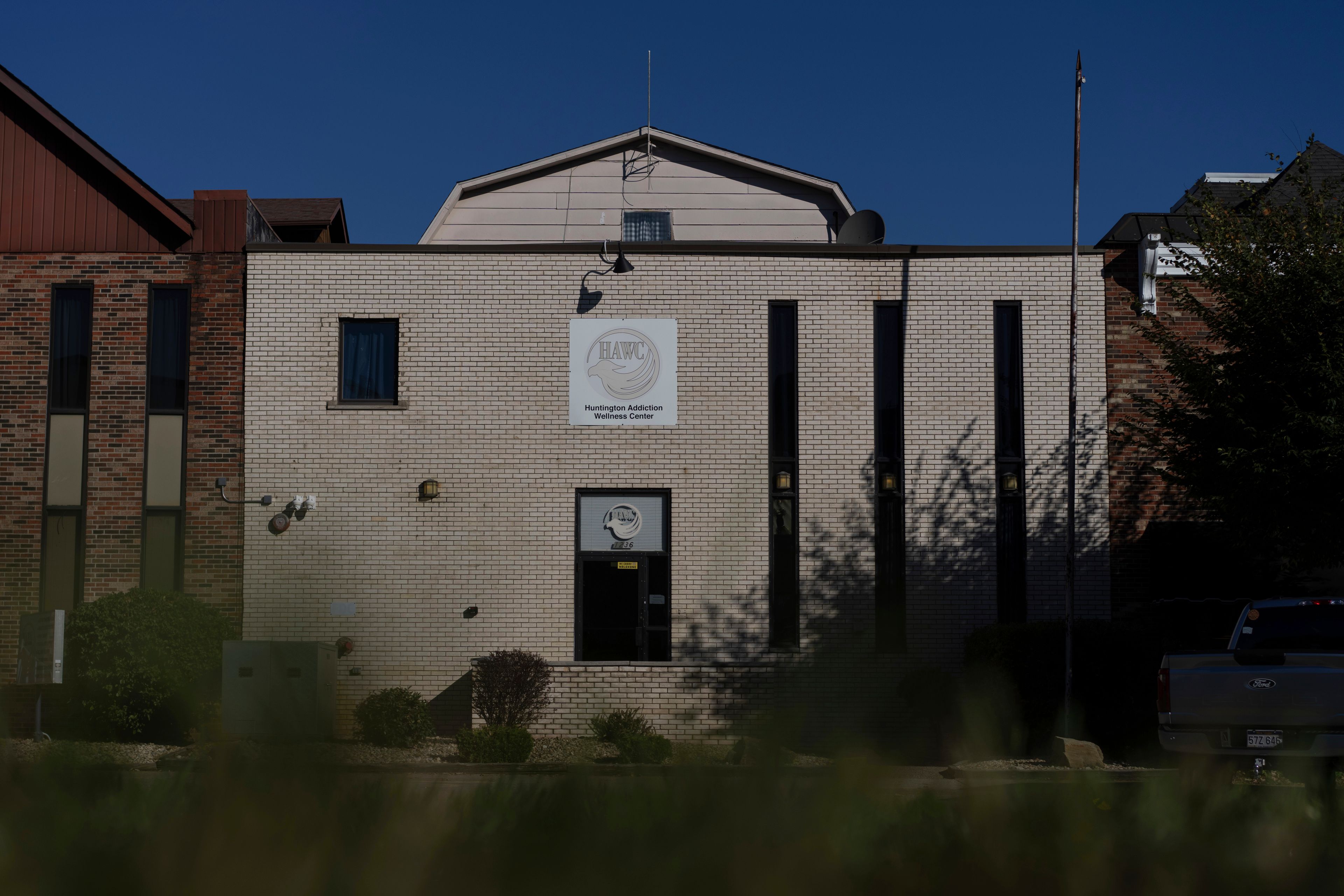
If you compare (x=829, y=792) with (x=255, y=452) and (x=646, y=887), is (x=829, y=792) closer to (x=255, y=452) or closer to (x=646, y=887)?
(x=646, y=887)

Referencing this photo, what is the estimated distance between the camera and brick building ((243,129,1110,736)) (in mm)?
18219

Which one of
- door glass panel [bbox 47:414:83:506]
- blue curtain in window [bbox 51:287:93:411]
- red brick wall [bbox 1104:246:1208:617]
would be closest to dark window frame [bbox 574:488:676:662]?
red brick wall [bbox 1104:246:1208:617]

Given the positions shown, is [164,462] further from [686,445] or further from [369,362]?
[686,445]

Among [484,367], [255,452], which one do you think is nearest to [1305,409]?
[484,367]

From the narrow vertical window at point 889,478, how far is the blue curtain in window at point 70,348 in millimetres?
12349

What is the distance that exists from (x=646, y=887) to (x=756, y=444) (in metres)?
16.8

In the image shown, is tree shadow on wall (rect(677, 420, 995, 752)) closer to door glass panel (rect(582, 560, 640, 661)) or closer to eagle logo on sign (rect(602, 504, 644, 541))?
door glass panel (rect(582, 560, 640, 661))

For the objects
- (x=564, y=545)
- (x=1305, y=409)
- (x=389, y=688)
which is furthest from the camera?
(x=564, y=545)

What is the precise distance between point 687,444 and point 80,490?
9376mm

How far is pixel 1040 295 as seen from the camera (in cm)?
1889

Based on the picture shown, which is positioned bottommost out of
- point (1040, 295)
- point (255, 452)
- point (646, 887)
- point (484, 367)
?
point (646, 887)

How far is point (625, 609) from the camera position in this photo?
723 inches

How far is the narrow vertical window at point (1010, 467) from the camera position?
Result: 18.5 m

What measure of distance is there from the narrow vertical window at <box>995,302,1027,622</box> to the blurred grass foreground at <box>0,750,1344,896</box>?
55.7 ft
